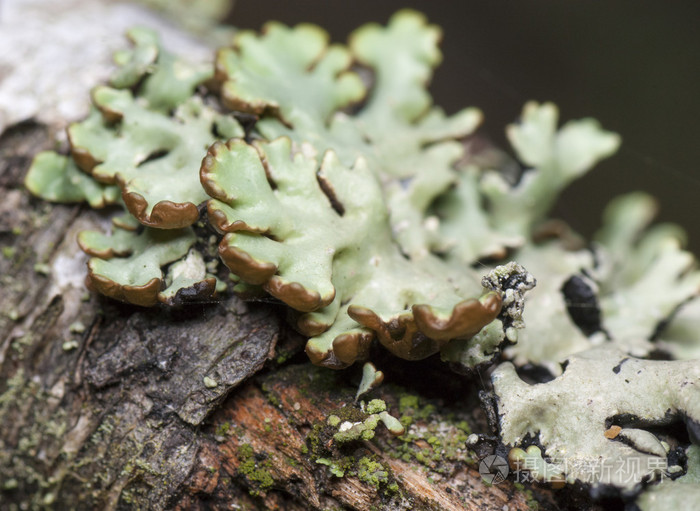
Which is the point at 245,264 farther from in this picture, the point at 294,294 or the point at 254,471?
the point at 254,471

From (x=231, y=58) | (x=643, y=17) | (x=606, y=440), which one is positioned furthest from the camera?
(x=643, y=17)

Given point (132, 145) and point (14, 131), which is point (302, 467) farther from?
point (14, 131)

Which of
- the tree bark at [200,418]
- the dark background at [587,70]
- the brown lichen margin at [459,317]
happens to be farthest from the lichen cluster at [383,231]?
the dark background at [587,70]

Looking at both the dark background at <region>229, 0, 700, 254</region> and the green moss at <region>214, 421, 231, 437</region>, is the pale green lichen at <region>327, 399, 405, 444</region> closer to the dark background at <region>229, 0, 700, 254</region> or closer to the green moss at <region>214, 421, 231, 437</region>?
the green moss at <region>214, 421, 231, 437</region>

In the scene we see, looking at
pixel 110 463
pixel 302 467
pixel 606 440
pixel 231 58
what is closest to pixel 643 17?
pixel 231 58
